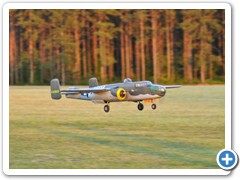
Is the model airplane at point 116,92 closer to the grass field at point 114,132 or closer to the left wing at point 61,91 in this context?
the left wing at point 61,91

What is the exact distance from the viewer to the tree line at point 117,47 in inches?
532

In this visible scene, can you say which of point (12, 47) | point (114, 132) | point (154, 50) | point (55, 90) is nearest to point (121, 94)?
point (114, 132)

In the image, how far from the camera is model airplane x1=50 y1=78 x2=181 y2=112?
1336 cm

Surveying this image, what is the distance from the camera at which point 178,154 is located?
485 inches

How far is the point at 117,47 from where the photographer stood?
14406mm

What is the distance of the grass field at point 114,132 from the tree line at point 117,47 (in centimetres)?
43

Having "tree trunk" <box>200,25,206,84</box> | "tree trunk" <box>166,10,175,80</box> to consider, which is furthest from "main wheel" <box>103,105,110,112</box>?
"tree trunk" <box>200,25,206,84</box>
